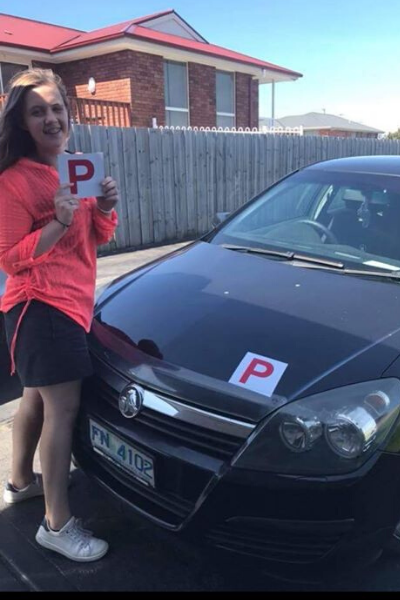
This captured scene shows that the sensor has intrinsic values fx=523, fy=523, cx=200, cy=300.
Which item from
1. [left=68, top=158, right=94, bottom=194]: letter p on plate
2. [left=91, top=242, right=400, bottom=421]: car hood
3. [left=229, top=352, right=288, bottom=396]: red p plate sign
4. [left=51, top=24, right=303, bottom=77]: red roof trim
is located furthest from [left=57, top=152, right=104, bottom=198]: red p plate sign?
[left=51, top=24, right=303, bottom=77]: red roof trim

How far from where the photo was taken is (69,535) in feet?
7.17

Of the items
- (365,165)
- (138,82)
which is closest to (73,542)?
(365,165)

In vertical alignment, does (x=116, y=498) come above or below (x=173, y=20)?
below

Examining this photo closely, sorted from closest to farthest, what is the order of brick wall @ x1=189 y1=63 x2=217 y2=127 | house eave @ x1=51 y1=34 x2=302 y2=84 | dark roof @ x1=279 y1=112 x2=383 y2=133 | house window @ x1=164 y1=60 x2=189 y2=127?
house eave @ x1=51 y1=34 x2=302 y2=84 → house window @ x1=164 y1=60 x2=189 y2=127 → brick wall @ x1=189 y1=63 x2=217 y2=127 → dark roof @ x1=279 y1=112 x2=383 y2=133

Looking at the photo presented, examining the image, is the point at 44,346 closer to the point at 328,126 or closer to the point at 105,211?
the point at 105,211

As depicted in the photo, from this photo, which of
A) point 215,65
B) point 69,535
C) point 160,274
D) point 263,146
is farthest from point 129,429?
point 215,65

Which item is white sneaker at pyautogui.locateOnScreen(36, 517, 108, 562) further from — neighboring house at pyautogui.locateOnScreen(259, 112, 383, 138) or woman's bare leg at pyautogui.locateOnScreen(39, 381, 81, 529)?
neighboring house at pyautogui.locateOnScreen(259, 112, 383, 138)

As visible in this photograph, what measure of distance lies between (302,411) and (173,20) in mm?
15599

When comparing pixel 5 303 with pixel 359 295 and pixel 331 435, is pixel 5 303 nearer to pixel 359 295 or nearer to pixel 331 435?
pixel 331 435

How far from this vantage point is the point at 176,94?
566 inches

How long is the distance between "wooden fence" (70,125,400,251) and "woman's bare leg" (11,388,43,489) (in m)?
5.53

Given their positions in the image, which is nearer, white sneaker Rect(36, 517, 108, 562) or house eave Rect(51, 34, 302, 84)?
white sneaker Rect(36, 517, 108, 562)

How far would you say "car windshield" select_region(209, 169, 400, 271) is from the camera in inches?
107

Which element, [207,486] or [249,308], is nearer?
[207,486]
